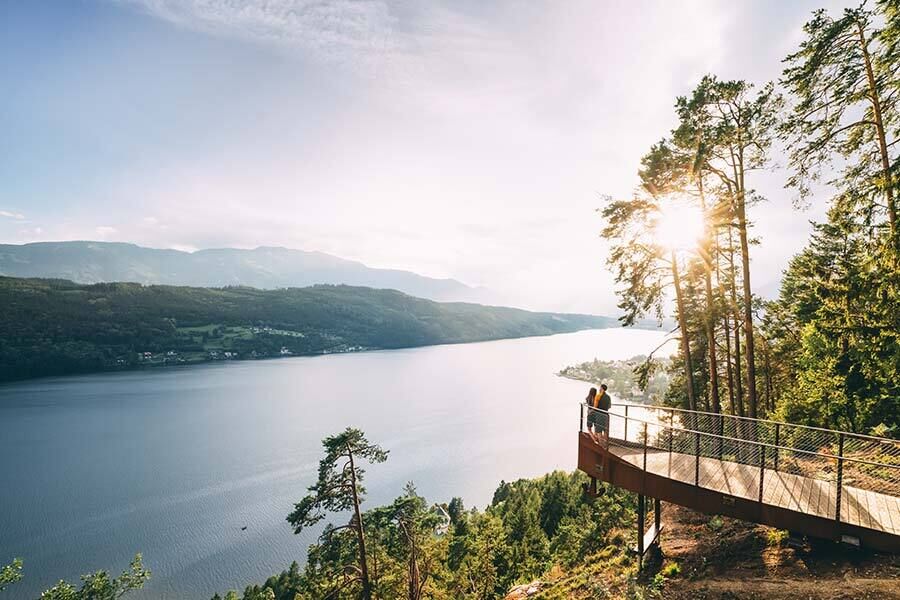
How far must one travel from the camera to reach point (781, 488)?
8242 mm

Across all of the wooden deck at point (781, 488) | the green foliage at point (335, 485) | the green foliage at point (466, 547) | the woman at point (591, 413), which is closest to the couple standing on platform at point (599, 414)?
the woman at point (591, 413)

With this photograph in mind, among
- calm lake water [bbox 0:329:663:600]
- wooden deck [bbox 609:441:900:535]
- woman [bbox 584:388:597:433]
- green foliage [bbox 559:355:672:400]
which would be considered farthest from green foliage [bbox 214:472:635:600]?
green foliage [bbox 559:355:672:400]

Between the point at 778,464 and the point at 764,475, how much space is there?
0.70 m

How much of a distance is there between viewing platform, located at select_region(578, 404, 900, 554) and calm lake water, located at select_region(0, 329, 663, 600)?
128 ft

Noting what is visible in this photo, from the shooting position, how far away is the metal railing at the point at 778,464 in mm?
7375

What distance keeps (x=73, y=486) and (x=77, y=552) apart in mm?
17428

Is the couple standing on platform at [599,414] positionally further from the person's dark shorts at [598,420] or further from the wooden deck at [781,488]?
the wooden deck at [781,488]

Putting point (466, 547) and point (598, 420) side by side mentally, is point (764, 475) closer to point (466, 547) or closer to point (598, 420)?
point (598, 420)

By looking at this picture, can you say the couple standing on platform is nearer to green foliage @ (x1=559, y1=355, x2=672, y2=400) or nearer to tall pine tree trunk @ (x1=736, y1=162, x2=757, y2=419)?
tall pine tree trunk @ (x1=736, y1=162, x2=757, y2=419)

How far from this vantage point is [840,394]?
17.3 m

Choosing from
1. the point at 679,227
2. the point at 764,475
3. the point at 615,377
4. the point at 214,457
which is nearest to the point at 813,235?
the point at 679,227

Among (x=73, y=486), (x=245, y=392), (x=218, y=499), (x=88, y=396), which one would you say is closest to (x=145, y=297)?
(x=88, y=396)

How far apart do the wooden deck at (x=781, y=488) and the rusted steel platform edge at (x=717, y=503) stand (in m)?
0.09

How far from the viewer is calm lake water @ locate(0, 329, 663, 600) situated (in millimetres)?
38219
